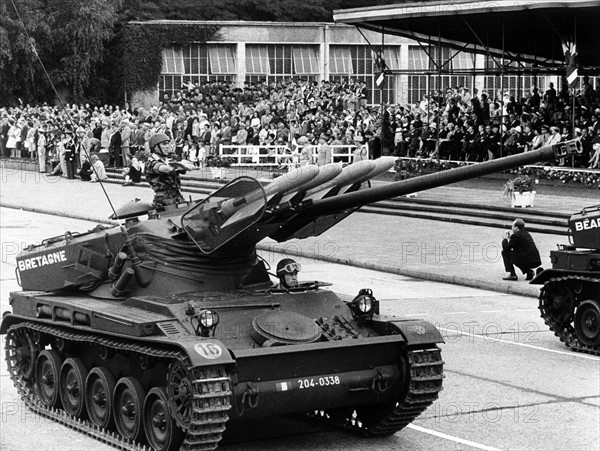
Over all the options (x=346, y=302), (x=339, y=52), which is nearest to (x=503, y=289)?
(x=346, y=302)

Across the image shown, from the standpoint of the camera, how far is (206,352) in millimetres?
11023

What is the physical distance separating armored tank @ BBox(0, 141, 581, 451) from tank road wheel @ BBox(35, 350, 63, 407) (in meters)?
0.02

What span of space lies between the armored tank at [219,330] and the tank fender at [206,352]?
13mm

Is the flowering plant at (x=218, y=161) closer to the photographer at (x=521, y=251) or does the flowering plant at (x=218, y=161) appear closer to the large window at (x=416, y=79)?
the large window at (x=416, y=79)

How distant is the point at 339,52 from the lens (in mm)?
70188

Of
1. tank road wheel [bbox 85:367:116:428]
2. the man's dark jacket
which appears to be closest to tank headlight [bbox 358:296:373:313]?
tank road wheel [bbox 85:367:116:428]

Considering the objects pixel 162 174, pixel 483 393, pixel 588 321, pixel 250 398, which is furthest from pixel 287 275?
pixel 588 321

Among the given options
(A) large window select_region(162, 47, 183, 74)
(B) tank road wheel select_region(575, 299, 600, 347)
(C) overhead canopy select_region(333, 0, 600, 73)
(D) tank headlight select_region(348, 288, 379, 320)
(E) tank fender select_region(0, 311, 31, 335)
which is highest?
(A) large window select_region(162, 47, 183, 74)

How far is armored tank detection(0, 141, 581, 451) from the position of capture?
1130cm

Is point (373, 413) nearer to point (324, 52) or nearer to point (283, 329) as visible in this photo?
point (283, 329)

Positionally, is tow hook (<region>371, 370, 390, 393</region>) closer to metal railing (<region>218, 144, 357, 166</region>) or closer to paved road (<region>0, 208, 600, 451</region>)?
paved road (<region>0, 208, 600, 451</region>)

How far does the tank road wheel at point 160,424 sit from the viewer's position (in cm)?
1134

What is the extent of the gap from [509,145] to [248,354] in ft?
93.4

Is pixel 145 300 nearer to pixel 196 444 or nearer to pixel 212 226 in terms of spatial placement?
pixel 212 226
